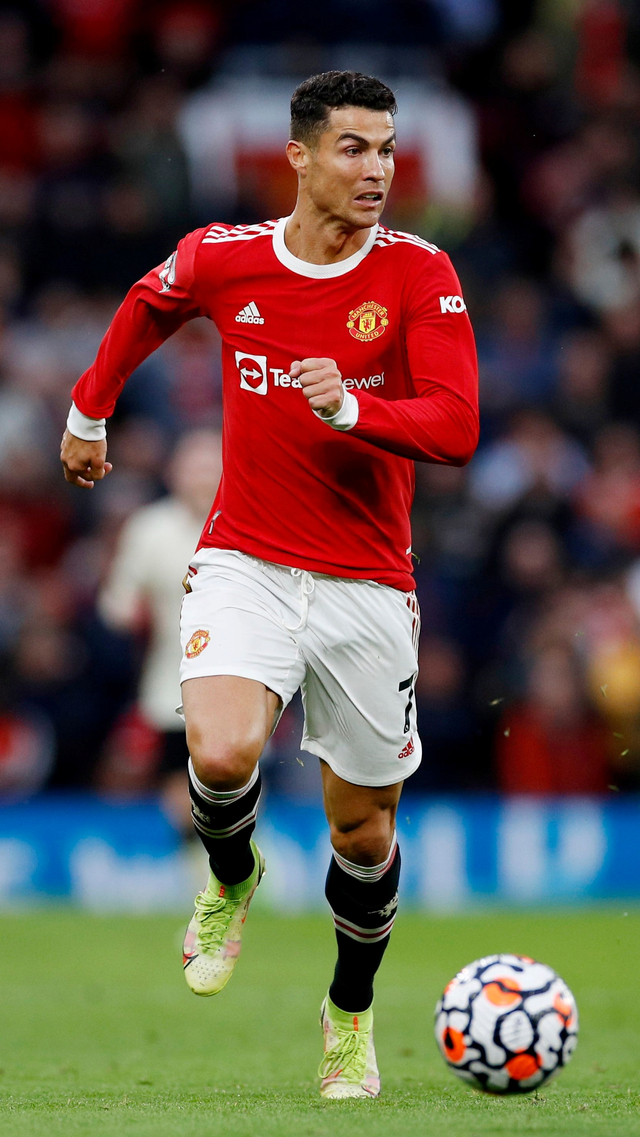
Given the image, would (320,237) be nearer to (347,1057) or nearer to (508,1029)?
(508,1029)

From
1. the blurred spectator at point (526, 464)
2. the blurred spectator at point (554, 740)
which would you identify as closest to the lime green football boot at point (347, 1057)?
the blurred spectator at point (554, 740)

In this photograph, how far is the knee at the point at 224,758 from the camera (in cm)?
512

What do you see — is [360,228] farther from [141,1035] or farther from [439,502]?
[439,502]

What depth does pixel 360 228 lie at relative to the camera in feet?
17.8

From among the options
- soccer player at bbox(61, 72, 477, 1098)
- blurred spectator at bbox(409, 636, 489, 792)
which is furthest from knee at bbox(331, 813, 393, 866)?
blurred spectator at bbox(409, 636, 489, 792)

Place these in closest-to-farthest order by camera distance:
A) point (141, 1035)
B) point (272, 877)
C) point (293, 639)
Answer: point (293, 639) → point (141, 1035) → point (272, 877)

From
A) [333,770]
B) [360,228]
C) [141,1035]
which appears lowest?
[141,1035]

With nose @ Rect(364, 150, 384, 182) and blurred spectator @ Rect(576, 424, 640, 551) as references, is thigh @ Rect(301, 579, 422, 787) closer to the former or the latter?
nose @ Rect(364, 150, 384, 182)

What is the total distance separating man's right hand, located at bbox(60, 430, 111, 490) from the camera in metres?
5.67

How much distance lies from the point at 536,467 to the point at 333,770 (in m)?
8.30

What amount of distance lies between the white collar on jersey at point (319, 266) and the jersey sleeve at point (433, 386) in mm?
176

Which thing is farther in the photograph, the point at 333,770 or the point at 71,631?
the point at 71,631

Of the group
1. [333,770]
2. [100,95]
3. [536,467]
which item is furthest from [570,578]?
[333,770]

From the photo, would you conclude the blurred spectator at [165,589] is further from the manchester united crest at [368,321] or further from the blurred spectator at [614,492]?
the manchester united crest at [368,321]
